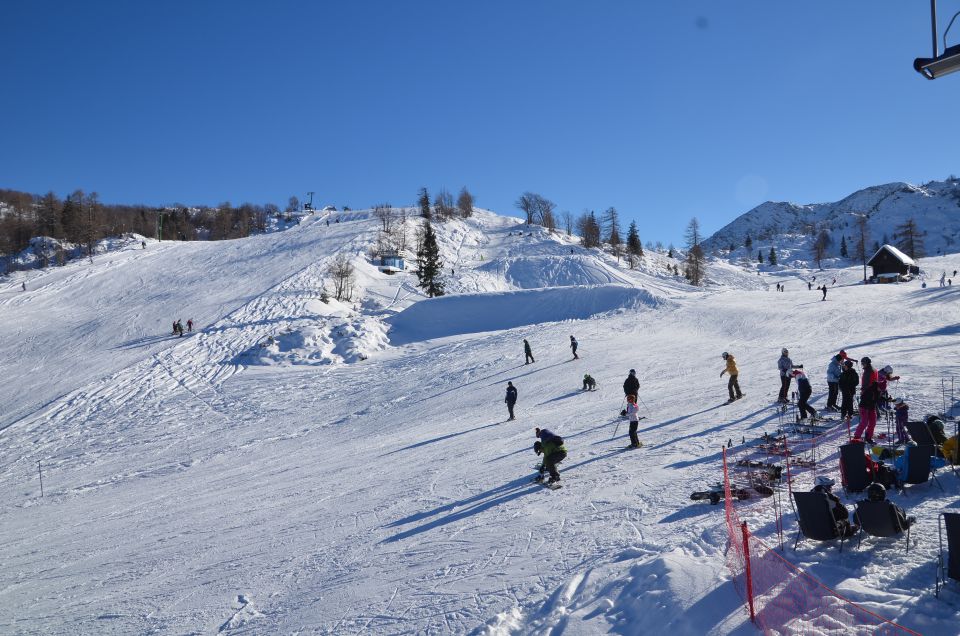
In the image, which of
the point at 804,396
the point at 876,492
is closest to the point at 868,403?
the point at 804,396

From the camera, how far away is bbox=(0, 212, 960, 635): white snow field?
577 cm

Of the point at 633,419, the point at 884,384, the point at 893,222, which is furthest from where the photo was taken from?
the point at 893,222

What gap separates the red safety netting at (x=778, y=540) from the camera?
14.2 feet

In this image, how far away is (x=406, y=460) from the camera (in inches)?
526

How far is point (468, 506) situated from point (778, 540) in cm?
507

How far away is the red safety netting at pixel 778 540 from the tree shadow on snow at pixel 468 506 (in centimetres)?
377

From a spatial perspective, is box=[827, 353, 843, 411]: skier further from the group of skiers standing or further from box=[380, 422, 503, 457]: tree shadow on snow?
the group of skiers standing

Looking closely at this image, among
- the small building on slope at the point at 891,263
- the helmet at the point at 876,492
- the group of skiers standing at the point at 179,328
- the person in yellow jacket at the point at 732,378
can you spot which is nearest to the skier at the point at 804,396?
the person in yellow jacket at the point at 732,378

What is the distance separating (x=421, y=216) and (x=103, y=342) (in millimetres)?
67027

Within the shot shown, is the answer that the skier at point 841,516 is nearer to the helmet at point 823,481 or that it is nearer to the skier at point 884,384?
the helmet at point 823,481

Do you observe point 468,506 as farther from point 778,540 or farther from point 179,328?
point 179,328

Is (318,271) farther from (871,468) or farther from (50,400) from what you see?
(871,468)

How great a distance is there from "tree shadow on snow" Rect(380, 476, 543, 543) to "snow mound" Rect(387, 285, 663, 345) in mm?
27221

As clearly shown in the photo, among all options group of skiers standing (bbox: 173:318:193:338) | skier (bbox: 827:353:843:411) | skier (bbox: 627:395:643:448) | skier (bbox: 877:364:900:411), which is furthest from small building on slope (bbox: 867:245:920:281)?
group of skiers standing (bbox: 173:318:193:338)
